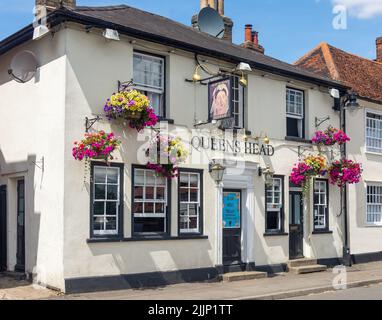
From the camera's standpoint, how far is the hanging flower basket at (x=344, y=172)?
Result: 58.1ft

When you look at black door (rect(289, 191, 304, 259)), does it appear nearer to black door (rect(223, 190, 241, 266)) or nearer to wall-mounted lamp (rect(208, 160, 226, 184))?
black door (rect(223, 190, 241, 266))

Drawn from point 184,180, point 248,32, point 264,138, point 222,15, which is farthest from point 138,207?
point 248,32

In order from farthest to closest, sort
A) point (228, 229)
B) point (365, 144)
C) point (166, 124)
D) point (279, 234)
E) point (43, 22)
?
point (365, 144), point (279, 234), point (228, 229), point (166, 124), point (43, 22)

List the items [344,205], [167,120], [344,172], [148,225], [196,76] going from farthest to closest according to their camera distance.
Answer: [344,205]
[344,172]
[196,76]
[167,120]
[148,225]

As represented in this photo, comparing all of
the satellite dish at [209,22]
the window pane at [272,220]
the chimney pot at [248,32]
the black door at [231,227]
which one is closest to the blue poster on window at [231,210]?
the black door at [231,227]

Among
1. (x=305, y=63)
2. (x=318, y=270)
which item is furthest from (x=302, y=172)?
(x=305, y=63)

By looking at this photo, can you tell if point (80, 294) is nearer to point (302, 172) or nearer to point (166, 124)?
point (166, 124)

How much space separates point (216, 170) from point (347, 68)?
379 inches

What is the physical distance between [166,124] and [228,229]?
3.53 metres

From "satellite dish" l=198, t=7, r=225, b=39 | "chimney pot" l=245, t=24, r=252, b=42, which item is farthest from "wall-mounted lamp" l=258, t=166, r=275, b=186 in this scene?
"chimney pot" l=245, t=24, r=252, b=42

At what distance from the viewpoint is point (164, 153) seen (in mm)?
13359

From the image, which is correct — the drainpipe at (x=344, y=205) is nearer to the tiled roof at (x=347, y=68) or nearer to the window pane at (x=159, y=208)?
the tiled roof at (x=347, y=68)

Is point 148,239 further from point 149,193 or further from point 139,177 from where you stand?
point 139,177

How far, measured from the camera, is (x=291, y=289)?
42.5 feet
